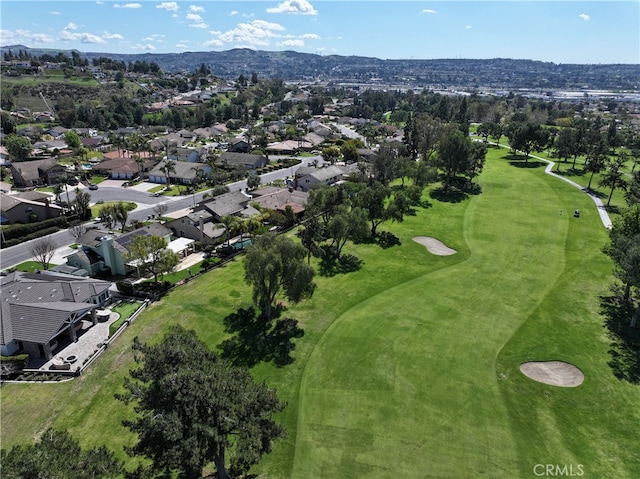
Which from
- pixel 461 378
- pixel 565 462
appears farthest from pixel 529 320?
pixel 565 462

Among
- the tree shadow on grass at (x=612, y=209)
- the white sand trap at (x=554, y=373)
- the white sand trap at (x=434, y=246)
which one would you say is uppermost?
the tree shadow on grass at (x=612, y=209)

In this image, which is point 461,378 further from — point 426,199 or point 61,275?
point 426,199

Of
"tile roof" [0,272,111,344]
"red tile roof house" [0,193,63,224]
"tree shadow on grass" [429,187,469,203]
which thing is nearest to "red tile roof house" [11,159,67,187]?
"red tile roof house" [0,193,63,224]

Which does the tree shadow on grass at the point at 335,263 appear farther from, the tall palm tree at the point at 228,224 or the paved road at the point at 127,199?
the paved road at the point at 127,199

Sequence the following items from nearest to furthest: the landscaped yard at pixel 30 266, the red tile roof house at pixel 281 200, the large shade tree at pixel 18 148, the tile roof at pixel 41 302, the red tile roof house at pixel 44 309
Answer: the red tile roof house at pixel 44 309
the tile roof at pixel 41 302
the landscaped yard at pixel 30 266
the red tile roof house at pixel 281 200
the large shade tree at pixel 18 148

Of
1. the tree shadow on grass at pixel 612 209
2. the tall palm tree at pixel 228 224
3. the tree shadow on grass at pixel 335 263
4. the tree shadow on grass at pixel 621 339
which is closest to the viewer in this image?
the tree shadow on grass at pixel 621 339

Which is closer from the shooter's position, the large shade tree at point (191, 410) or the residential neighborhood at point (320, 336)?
the large shade tree at point (191, 410)

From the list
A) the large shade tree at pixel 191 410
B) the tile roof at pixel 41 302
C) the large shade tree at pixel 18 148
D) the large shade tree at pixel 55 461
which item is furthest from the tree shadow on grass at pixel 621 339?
the large shade tree at pixel 18 148
